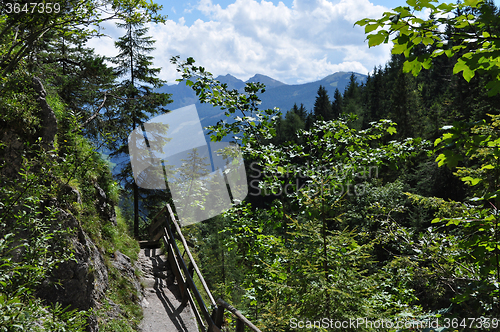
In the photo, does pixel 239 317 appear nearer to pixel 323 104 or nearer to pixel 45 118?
pixel 45 118

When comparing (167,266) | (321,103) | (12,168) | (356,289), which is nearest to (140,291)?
(167,266)

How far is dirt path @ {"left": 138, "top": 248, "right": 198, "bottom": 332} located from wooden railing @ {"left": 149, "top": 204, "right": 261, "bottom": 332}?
0.23 metres

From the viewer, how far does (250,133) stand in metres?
4.49

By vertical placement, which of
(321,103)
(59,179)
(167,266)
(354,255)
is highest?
(321,103)

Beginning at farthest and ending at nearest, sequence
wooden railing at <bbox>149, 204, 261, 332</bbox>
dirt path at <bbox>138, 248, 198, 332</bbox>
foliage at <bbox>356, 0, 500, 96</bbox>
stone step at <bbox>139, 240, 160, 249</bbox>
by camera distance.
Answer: stone step at <bbox>139, 240, 160, 249</bbox>
dirt path at <bbox>138, 248, 198, 332</bbox>
wooden railing at <bbox>149, 204, 261, 332</bbox>
foliage at <bbox>356, 0, 500, 96</bbox>

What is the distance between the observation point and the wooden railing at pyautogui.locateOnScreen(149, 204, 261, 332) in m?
4.55

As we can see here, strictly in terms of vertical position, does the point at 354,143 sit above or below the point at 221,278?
above

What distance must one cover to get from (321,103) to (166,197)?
58947 millimetres

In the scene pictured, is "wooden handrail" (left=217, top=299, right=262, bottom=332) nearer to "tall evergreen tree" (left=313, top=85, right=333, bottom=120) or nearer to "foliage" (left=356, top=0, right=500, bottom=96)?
"foliage" (left=356, top=0, right=500, bottom=96)

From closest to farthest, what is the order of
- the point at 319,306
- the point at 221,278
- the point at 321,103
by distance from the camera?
1. the point at 319,306
2. the point at 221,278
3. the point at 321,103

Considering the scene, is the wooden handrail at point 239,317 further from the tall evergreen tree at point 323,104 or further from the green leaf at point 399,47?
the tall evergreen tree at point 323,104

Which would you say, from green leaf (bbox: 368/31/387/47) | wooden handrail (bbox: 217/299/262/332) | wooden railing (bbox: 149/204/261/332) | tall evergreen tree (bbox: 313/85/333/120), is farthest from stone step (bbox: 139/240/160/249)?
tall evergreen tree (bbox: 313/85/333/120)

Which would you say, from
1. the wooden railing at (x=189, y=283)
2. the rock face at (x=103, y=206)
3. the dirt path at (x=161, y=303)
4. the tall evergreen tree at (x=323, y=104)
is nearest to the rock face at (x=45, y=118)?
the rock face at (x=103, y=206)

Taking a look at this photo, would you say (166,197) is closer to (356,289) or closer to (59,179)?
(59,179)
